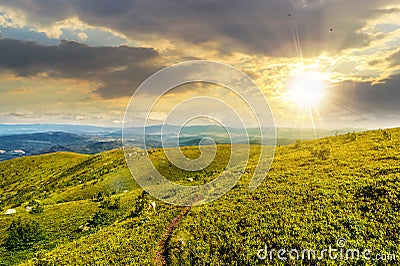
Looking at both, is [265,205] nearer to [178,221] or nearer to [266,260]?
[266,260]

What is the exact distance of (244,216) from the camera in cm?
2102

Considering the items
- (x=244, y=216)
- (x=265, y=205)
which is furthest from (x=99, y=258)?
(x=265, y=205)

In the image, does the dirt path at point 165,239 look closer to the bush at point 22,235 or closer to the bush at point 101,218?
the bush at point 101,218

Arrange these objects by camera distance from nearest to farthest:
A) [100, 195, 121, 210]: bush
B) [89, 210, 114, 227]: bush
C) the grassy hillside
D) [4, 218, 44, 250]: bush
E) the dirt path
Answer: the grassy hillside, the dirt path, [4, 218, 44, 250]: bush, [89, 210, 114, 227]: bush, [100, 195, 121, 210]: bush

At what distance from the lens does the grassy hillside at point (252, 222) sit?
1633cm

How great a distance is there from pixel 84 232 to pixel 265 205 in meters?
19.6

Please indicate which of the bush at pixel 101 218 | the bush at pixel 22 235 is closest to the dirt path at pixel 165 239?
Answer: the bush at pixel 101 218

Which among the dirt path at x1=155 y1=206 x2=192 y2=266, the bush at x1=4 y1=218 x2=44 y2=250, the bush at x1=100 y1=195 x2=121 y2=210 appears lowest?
the bush at x1=4 y1=218 x2=44 y2=250

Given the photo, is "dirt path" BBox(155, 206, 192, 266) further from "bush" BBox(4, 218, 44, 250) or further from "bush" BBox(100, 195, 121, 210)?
"bush" BBox(4, 218, 44, 250)

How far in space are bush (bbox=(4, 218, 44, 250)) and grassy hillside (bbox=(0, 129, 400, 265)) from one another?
1.86 feet

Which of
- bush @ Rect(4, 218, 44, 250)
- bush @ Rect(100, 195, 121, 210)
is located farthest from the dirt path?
bush @ Rect(4, 218, 44, 250)

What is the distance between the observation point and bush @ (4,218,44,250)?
2377cm

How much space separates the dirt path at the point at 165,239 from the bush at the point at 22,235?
13.7m

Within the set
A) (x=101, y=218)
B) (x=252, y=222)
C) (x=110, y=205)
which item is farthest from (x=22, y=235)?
(x=252, y=222)
